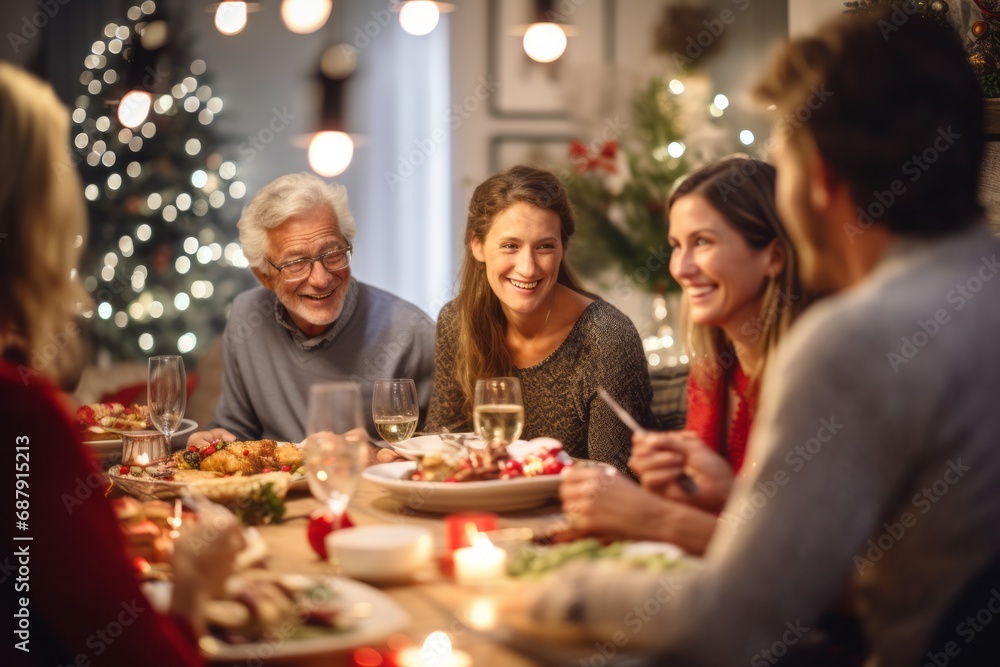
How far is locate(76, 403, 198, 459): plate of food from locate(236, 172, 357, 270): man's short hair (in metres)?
0.68

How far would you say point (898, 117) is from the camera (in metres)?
1.10

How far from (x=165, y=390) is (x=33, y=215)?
3.76ft

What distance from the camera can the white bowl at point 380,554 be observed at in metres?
1.33

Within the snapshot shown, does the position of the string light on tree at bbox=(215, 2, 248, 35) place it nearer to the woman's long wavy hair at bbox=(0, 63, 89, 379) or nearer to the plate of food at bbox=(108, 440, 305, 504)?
the plate of food at bbox=(108, 440, 305, 504)

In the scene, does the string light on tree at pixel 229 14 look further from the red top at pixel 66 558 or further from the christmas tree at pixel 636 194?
the red top at pixel 66 558

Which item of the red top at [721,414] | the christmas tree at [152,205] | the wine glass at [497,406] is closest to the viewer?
the wine glass at [497,406]

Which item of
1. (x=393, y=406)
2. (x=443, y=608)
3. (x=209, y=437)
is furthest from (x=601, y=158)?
(x=443, y=608)

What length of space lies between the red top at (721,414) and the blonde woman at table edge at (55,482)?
1.20m

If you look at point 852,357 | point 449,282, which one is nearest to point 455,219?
point 449,282

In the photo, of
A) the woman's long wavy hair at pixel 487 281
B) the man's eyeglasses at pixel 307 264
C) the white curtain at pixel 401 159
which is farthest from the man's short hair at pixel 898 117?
the white curtain at pixel 401 159

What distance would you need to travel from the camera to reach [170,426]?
7.65 feet

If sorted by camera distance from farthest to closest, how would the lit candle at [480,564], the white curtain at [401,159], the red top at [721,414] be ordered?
the white curtain at [401,159] → the red top at [721,414] → the lit candle at [480,564]

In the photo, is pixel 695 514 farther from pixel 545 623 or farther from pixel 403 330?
pixel 403 330

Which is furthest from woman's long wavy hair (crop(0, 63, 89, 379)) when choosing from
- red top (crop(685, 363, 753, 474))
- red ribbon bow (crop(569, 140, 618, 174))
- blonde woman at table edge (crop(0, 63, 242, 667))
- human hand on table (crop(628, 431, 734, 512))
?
red ribbon bow (crop(569, 140, 618, 174))
